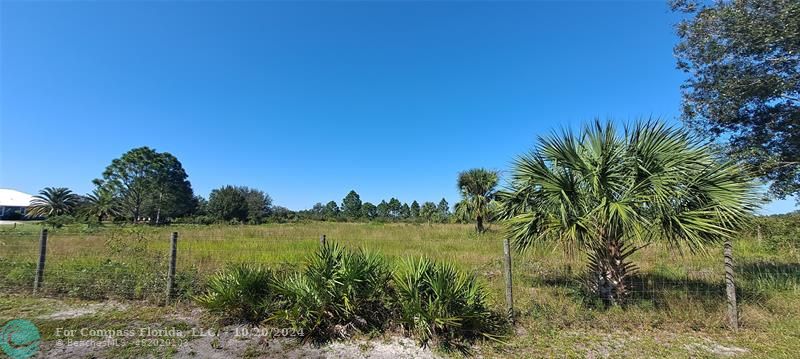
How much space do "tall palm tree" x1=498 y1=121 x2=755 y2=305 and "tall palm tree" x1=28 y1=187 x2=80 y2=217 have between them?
193 ft

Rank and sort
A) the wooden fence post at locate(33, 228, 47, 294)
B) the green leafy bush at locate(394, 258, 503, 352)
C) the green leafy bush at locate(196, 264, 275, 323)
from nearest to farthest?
the green leafy bush at locate(394, 258, 503, 352)
the green leafy bush at locate(196, 264, 275, 323)
the wooden fence post at locate(33, 228, 47, 294)

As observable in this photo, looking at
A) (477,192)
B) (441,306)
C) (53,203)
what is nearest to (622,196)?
(441,306)

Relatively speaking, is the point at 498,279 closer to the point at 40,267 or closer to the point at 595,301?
the point at 595,301

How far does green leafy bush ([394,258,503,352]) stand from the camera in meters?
3.69

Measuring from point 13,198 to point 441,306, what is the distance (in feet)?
271

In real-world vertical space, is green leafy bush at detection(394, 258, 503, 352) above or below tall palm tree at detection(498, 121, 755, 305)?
below

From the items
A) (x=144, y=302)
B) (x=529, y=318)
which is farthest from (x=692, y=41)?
(x=144, y=302)

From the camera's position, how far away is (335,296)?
400cm

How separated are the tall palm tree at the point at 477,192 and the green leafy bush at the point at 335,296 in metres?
16.1

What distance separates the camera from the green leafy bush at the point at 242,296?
427cm

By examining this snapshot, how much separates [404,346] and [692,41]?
390 inches

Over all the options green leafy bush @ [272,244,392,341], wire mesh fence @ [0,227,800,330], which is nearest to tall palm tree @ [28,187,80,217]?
wire mesh fence @ [0,227,800,330]

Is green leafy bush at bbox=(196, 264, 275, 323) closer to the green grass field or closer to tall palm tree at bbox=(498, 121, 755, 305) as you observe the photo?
the green grass field

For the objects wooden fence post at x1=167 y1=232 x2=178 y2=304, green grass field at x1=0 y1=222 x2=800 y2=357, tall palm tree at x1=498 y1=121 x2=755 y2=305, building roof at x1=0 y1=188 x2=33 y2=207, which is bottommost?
green grass field at x1=0 y1=222 x2=800 y2=357
